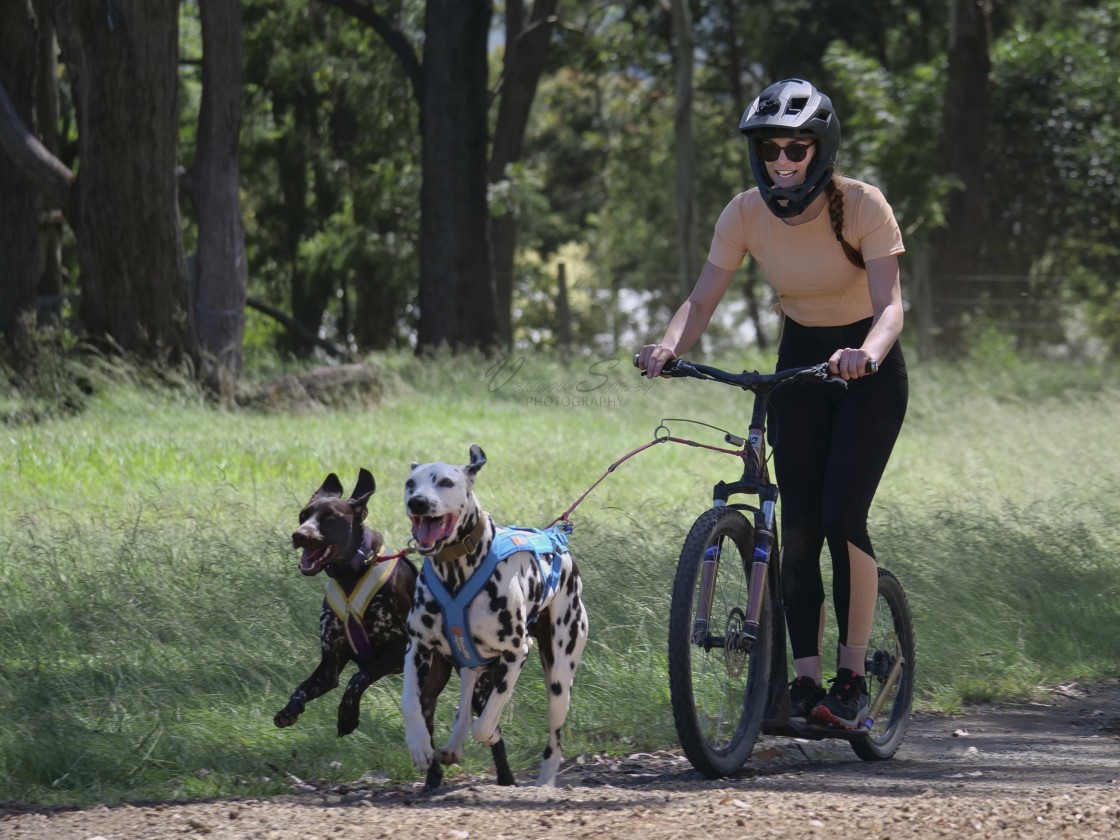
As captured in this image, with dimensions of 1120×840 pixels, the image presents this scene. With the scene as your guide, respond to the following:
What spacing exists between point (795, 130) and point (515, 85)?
900 inches

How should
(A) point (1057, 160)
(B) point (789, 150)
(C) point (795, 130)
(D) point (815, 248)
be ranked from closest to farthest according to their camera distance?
(C) point (795, 130)
(B) point (789, 150)
(D) point (815, 248)
(A) point (1057, 160)

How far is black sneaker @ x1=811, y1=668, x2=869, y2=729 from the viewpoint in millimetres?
5906

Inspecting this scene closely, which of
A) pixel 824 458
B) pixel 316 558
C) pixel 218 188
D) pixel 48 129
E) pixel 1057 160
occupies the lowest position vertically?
pixel 316 558

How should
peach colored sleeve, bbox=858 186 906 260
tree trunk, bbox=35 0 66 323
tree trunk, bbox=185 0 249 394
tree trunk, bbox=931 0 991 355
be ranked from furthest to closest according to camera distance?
tree trunk, bbox=931 0 991 355, tree trunk, bbox=35 0 66 323, tree trunk, bbox=185 0 249 394, peach colored sleeve, bbox=858 186 906 260

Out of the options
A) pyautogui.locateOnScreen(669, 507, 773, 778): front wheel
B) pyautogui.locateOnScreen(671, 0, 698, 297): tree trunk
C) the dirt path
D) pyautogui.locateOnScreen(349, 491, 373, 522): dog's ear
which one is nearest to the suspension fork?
pyautogui.locateOnScreen(669, 507, 773, 778): front wheel

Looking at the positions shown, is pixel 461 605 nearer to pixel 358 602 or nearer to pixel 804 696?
pixel 358 602

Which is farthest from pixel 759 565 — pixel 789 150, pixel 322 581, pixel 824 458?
pixel 322 581

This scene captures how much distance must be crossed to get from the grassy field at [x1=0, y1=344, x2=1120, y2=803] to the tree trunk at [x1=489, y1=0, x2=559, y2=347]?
1065 cm

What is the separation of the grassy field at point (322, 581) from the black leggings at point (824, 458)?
0.99m

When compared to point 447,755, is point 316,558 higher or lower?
higher

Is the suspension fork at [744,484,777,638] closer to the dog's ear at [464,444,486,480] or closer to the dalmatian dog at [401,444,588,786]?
the dalmatian dog at [401,444,588,786]

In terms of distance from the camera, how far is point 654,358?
5621 mm

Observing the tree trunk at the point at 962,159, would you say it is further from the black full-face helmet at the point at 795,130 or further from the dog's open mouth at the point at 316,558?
the dog's open mouth at the point at 316,558

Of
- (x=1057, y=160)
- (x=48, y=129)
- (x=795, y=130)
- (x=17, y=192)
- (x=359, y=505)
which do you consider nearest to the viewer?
(x=795, y=130)
